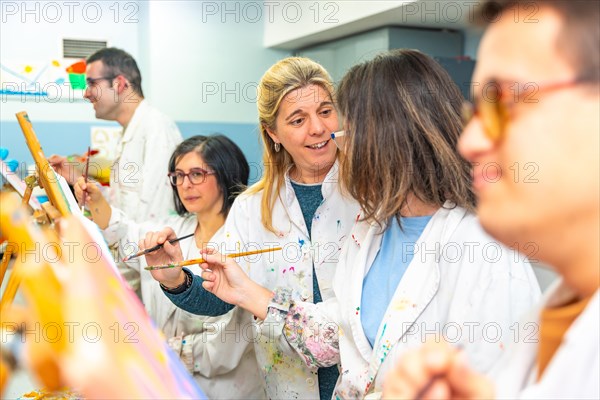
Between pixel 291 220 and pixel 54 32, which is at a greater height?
pixel 54 32

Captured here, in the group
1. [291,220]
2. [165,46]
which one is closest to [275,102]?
[291,220]

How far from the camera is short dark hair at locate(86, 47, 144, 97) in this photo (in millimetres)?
3053

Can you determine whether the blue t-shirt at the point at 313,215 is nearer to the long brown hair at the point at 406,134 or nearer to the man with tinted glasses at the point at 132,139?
the long brown hair at the point at 406,134

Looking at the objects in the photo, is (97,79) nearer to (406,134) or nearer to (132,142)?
(132,142)

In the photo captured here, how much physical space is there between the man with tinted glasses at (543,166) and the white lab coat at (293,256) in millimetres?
1114

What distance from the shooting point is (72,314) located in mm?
434

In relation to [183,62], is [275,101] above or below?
below

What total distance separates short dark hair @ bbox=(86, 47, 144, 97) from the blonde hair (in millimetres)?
1413

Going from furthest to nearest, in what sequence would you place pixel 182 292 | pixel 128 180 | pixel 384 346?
1. pixel 128 180
2. pixel 182 292
3. pixel 384 346

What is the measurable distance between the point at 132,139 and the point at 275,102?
132 cm

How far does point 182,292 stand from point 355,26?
2.45 meters

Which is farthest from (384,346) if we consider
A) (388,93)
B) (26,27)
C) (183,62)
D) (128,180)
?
(26,27)

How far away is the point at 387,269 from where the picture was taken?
126 centimetres

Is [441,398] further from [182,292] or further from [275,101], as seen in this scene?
[275,101]
